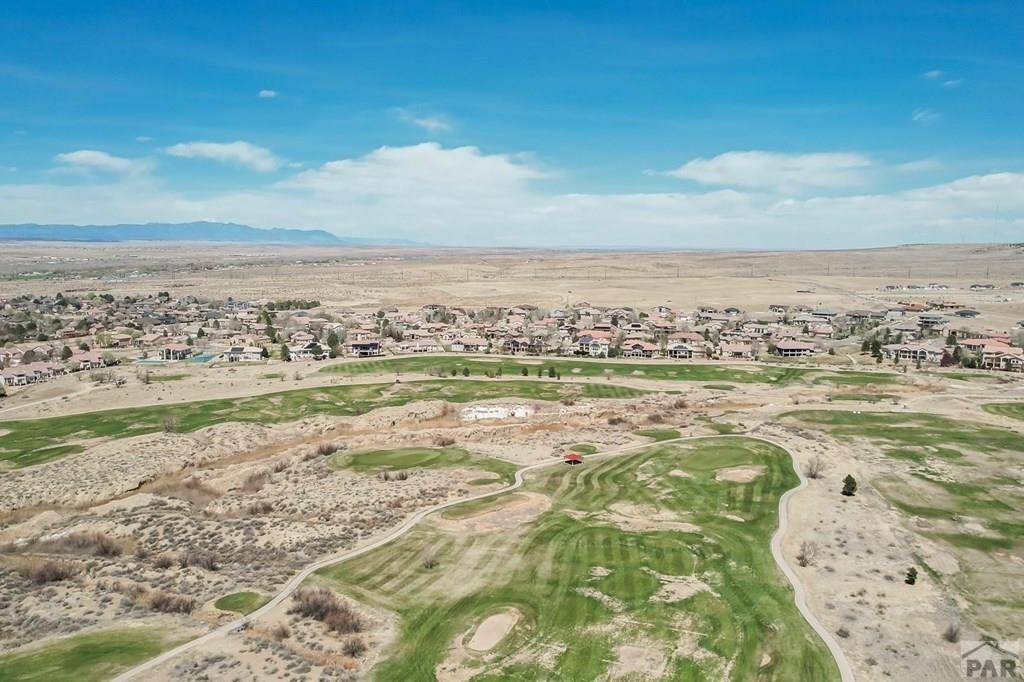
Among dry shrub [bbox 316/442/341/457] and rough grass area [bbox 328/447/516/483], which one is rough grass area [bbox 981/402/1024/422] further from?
dry shrub [bbox 316/442/341/457]

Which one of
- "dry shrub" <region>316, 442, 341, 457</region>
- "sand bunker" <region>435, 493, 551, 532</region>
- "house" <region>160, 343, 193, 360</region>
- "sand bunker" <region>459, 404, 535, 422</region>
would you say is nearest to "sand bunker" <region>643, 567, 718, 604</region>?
"sand bunker" <region>435, 493, 551, 532</region>

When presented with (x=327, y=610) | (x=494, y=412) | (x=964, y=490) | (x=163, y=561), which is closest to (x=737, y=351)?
(x=494, y=412)

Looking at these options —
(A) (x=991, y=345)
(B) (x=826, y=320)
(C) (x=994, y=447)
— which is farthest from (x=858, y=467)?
(B) (x=826, y=320)

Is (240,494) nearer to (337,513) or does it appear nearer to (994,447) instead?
(337,513)

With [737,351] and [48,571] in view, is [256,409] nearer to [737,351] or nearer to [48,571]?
[48,571]

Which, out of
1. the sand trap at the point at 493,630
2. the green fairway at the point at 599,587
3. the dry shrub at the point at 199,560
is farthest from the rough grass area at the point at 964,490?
the dry shrub at the point at 199,560

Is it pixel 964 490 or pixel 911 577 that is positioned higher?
pixel 911 577
